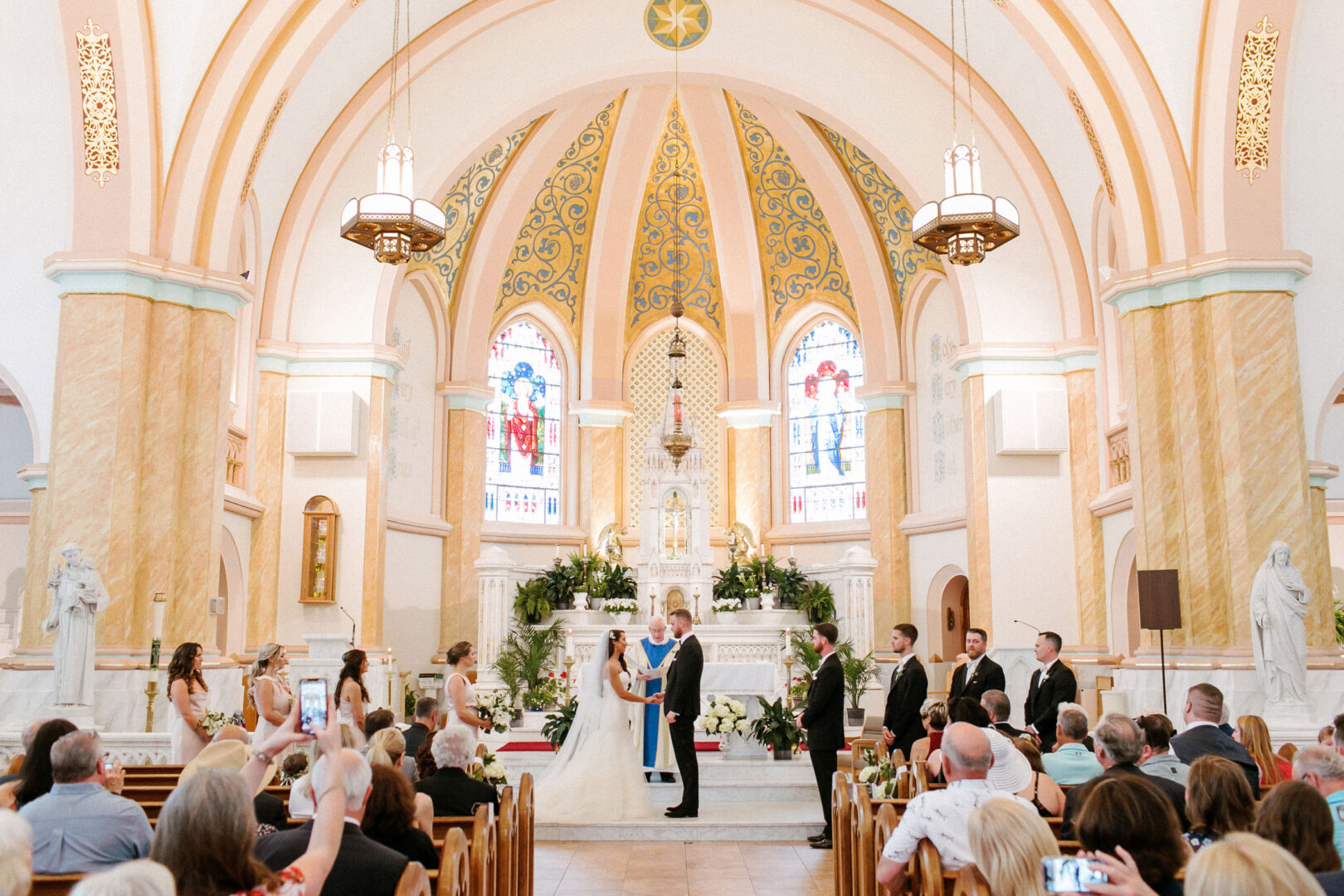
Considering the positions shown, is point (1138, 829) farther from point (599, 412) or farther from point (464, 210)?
point (599, 412)

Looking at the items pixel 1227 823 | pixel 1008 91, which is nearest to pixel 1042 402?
pixel 1008 91

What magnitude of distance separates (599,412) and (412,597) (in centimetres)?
424

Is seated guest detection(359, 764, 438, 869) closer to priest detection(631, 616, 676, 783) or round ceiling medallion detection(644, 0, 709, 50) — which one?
priest detection(631, 616, 676, 783)

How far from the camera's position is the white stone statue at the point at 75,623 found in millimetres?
9086

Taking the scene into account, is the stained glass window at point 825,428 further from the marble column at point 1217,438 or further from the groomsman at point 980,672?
the groomsman at point 980,672

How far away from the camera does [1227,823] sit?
136 inches

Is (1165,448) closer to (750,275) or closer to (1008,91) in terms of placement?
(1008,91)

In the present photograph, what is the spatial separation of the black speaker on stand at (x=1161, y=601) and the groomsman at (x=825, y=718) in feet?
8.81

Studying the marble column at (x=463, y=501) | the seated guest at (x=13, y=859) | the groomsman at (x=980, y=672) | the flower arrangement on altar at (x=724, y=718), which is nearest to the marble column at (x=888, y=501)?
the marble column at (x=463, y=501)

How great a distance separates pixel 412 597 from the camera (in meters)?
15.9

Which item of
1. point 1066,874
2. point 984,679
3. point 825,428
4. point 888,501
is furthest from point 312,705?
point 825,428

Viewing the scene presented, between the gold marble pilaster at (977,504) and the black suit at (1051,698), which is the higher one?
the gold marble pilaster at (977,504)

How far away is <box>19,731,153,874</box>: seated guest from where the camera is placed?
3713 millimetres

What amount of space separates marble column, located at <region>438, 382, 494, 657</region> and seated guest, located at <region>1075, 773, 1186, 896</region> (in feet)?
46.0
